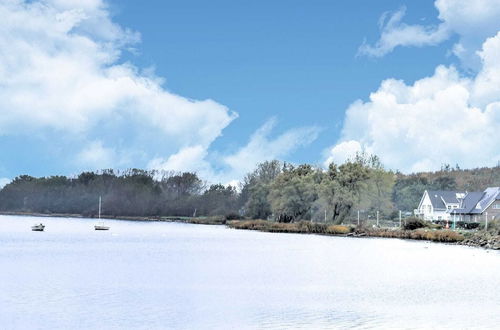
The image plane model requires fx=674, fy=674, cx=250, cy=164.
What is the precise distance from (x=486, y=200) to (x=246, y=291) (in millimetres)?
86229

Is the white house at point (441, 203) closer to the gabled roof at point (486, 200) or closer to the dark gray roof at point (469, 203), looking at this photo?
the dark gray roof at point (469, 203)

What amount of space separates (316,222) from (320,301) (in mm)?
81504

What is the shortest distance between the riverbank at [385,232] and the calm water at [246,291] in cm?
1940

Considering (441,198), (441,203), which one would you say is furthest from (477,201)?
(441,198)

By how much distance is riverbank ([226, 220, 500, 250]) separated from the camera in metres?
73.2

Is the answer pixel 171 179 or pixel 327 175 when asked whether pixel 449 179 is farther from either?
pixel 171 179

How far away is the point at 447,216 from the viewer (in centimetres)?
11762

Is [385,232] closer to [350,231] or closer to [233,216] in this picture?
[350,231]

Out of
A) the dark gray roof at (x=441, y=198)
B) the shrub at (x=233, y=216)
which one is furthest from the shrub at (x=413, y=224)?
the shrub at (x=233, y=216)

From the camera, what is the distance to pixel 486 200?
108688mm

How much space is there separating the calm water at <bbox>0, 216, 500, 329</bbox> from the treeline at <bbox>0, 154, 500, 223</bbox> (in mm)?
46679

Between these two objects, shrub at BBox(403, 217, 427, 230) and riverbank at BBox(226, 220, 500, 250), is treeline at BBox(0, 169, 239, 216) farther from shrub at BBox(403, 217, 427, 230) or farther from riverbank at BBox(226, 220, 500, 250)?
shrub at BBox(403, 217, 427, 230)

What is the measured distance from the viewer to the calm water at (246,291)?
23.3 m

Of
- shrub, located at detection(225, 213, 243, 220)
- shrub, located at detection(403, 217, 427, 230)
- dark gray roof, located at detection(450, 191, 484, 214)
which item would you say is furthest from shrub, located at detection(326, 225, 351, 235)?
shrub, located at detection(225, 213, 243, 220)
